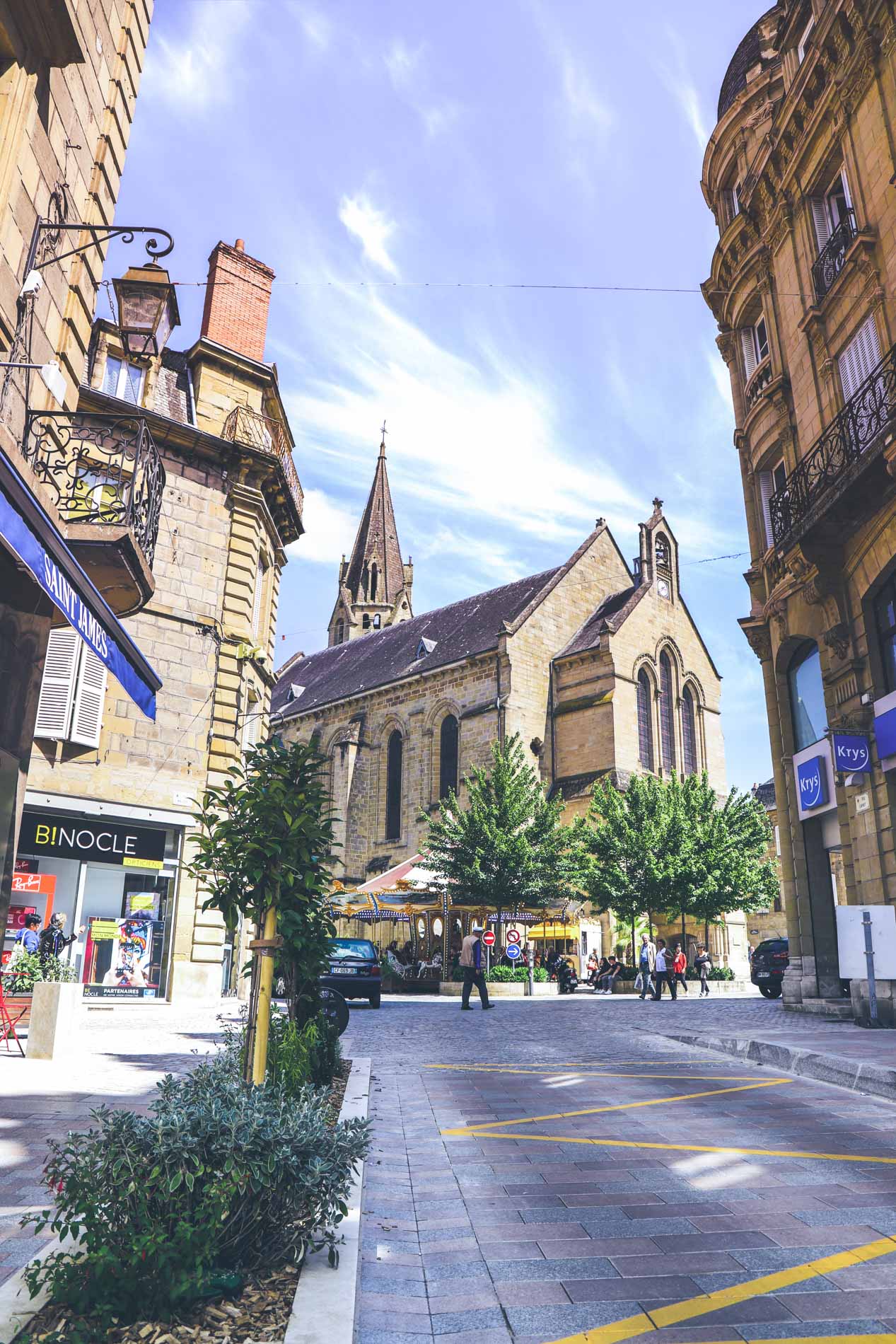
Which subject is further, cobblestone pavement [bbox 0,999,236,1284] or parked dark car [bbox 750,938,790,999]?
parked dark car [bbox 750,938,790,999]

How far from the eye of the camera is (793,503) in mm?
15516

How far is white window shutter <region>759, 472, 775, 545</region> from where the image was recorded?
63.0 ft

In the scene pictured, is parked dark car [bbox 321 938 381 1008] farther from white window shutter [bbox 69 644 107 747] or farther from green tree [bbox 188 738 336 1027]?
green tree [bbox 188 738 336 1027]

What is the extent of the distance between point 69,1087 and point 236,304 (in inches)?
709

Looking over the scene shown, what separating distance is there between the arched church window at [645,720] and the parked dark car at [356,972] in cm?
2108

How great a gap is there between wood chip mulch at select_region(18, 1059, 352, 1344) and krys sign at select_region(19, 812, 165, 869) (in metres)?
14.5

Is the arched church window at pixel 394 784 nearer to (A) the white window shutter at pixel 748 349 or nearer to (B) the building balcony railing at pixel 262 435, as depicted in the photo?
(B) the building balcony railing at pixel 262 435

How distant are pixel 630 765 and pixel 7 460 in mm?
32391

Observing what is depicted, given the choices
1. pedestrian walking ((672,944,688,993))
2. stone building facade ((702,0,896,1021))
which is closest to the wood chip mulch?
stone building facade ((702,0,896,1021))

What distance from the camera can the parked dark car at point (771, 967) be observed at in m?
23.2

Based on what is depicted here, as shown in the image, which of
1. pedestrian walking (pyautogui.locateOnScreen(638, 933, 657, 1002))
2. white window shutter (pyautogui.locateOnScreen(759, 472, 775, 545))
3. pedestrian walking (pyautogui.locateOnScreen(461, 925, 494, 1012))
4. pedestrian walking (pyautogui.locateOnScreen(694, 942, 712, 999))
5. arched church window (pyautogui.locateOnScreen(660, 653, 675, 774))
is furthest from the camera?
arched church window (pyautogui.locateOnScreen(660, 653, 675, 774))

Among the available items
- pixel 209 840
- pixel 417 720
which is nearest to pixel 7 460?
pixel 209 840

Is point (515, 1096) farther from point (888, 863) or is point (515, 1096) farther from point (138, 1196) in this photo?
point (888, 863)

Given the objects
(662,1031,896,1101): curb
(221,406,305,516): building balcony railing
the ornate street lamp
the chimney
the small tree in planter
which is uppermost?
the chimney
